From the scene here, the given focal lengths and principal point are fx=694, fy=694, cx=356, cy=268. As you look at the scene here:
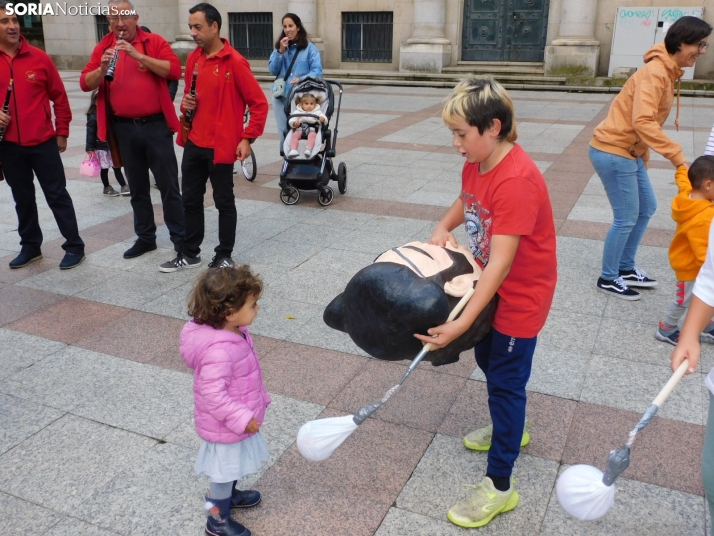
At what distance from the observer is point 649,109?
4.55 meters

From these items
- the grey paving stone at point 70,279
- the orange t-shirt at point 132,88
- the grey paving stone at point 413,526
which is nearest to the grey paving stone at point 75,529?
the grey paving stone at point 413,526

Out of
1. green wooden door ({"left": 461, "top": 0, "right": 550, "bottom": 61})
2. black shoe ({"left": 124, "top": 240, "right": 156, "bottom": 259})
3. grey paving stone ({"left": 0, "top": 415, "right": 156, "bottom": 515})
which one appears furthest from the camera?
green wooden door ({"left": 461, "top": 0, "right": 550, "bottom": 61})

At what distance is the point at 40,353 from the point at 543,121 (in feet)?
35.9

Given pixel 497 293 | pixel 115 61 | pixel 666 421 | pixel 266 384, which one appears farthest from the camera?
pixel 115 61

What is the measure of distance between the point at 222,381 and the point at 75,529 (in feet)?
3.21

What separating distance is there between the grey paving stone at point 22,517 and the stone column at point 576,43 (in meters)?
18.3

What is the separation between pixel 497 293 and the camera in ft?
8.91

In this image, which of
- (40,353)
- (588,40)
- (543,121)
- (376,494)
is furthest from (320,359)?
(588,40)

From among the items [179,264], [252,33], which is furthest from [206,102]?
[252,33]

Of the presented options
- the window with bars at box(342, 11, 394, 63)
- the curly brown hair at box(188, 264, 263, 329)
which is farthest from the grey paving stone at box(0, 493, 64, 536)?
Result: the window with bars at box(342, 11, 394, 63)

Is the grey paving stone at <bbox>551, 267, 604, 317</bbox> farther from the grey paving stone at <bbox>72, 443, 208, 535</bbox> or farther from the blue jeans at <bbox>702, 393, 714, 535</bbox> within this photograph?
the grey paving stone at <bbox>72, 443, 208, 535</bbox>

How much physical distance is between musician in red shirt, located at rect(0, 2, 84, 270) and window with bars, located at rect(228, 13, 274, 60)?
1741 cm

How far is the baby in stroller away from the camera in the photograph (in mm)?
7512

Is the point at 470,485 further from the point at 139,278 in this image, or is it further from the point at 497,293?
the point at 139,278
